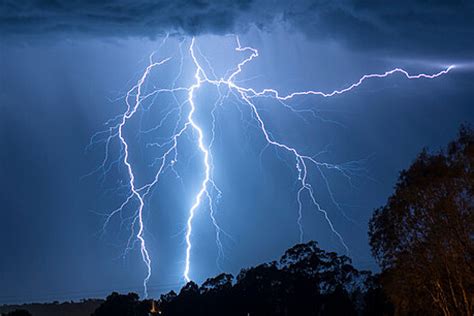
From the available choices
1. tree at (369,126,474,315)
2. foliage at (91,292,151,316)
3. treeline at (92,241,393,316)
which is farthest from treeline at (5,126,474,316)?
foliage at (91,292,151,316)

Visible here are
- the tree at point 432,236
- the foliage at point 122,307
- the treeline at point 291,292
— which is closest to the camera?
the tree at point 432,236

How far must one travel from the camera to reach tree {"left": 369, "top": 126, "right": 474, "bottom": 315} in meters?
18.6

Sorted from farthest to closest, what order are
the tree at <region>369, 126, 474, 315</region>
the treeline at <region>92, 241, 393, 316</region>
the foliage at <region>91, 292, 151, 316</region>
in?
the foliage at <region>91, 292, 151, 316</region> → the treeline at <region>92, 241, 393, 316</region> → the tree at <region>369, 126, 474, 315</region>

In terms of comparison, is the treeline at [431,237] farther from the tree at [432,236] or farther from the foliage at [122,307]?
the foliage at [122,307]

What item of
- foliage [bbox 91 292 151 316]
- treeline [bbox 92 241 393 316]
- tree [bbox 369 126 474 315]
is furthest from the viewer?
foliage [bbox 91 292 151 316]

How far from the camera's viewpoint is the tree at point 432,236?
18641mm

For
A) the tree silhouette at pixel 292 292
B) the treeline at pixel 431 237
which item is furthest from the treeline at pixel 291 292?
the treeline at pixel 431 237

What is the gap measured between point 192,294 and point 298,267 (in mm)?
8788

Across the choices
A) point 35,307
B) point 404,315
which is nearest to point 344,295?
point 404,315

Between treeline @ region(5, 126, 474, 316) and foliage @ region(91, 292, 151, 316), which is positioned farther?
foliage @ region(91, 292, 151, 316)

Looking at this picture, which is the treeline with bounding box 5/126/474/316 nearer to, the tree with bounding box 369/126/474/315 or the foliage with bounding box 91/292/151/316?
the tree with bounding box 369/126/474/315

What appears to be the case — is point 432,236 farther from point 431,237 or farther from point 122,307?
point 122,307

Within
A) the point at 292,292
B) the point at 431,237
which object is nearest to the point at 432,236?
the point at 431,237

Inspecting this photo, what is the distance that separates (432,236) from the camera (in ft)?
62.3
